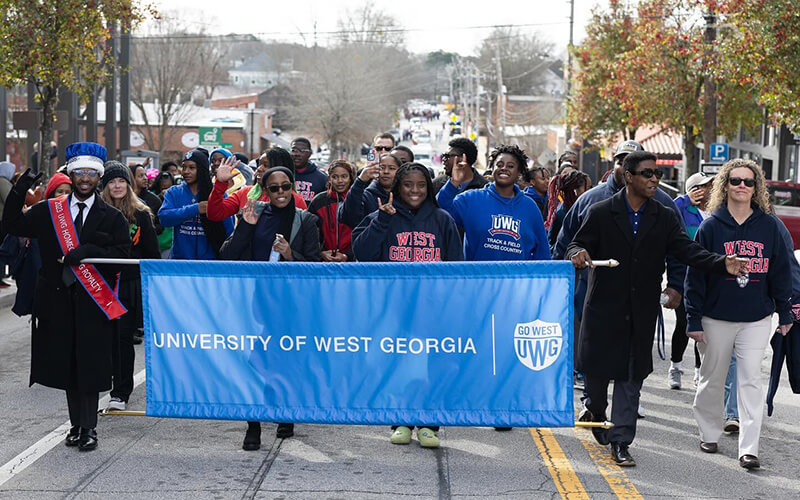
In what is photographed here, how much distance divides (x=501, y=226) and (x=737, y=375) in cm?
191

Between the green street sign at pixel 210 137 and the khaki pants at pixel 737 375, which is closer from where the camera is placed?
the khaki pants at pixel 737 375

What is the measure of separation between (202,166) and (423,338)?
383 centimetres

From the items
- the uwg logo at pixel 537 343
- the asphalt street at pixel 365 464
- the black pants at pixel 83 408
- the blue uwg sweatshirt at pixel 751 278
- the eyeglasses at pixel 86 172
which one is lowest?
the asphalt street at pixel 365 464

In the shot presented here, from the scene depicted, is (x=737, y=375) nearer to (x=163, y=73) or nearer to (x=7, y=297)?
(x=7, y=297)

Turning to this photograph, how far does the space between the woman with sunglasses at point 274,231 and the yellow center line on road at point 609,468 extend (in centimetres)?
208

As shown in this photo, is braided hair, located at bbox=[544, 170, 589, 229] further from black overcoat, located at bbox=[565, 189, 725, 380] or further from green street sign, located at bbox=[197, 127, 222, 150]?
green street sign, located at bbox=[197, 127, 222, 150]

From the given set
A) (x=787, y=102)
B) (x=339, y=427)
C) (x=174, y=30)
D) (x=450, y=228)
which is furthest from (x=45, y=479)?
(x=174, y=30)

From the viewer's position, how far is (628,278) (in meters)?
7.39

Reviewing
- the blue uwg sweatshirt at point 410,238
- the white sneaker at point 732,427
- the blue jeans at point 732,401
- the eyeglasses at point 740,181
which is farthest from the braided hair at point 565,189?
the eyeglasses at point 740,181

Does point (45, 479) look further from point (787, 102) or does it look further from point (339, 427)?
point (787, 102)

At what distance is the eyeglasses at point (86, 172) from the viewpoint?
7703 millimetres

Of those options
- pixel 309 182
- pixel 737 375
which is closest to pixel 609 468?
pixel 737 375

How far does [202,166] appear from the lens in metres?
10.2

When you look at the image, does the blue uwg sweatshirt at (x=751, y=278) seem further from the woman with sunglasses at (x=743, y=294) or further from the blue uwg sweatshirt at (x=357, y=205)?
the blue uwg sweatshirt at (x=357, y=205)
